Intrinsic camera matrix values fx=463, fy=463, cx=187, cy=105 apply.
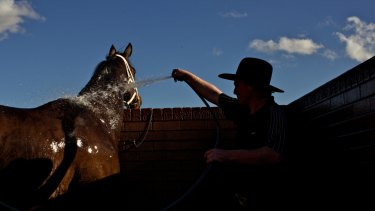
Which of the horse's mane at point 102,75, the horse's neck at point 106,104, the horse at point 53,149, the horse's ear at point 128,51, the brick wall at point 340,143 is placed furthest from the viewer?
the horse's ear at point 128,51

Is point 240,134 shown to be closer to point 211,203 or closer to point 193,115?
point 211,203

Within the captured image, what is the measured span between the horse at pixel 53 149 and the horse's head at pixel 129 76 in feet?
3.31

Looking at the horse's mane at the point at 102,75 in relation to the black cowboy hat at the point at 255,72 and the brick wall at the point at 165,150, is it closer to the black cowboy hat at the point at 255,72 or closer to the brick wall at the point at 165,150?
the brick wall at the point at 165,150

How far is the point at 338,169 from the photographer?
3939 millimetres

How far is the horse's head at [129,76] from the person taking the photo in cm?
636

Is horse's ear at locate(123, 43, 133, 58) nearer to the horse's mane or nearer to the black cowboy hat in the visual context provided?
the horse's mane

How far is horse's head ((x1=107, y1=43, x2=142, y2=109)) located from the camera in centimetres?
636

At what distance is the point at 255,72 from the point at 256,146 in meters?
Answer: 0.55

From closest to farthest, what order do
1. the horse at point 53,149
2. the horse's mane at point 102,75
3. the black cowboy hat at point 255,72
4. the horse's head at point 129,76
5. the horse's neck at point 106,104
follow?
the black cowboy hat at point 255,72
the horse at point 53,149
the horse's neck at point 106,104
the horse's mane at point 102,75
the horse's head at point 129,76

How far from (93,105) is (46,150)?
1.13 metres

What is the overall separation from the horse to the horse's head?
101 cm

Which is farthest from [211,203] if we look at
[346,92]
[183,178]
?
[183,178]

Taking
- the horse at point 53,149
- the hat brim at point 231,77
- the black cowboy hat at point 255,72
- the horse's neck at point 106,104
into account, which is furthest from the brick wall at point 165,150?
the black cowboy hat at point 255,72

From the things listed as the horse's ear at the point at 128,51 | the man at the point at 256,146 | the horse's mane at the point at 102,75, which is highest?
the horse's ear at the point at 128,51
